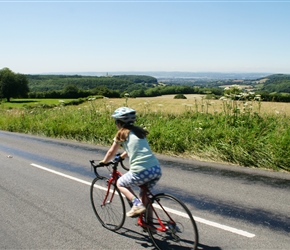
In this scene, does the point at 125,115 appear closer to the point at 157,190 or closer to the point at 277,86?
the point at 157,190

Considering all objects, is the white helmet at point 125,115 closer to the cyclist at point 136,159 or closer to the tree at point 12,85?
the cyclist at point 136,159

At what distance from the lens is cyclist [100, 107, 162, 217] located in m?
4.13

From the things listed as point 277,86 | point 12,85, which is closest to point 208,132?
point 277,86

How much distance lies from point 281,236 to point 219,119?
264 inches

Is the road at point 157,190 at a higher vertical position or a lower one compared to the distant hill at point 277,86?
lower

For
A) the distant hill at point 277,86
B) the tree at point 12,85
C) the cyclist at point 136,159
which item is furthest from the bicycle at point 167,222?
the tree at point 12,85

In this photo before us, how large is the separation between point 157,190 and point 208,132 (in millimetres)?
3940

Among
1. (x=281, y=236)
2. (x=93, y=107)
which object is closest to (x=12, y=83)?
(x=93, y=107)

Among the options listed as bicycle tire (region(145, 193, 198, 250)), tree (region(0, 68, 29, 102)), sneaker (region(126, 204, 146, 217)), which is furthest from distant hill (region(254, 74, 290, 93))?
tree (region(0, 68, 29, 102))

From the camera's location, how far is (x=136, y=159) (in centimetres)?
416

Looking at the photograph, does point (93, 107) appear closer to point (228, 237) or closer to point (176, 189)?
point (176, 189)

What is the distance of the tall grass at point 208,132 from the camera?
8.36 metres

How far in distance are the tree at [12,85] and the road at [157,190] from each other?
301 ft

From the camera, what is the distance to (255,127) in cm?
944
